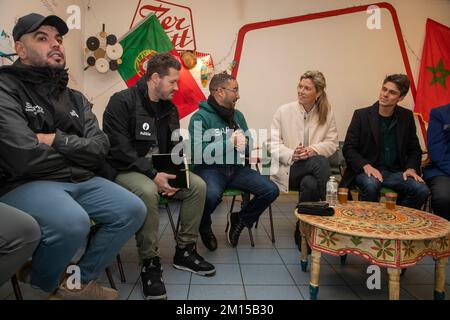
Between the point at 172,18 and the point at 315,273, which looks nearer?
the point at 315,273

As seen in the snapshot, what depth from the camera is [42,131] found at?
5.73 feet

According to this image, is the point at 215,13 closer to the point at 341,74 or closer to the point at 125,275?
the point at 341,74

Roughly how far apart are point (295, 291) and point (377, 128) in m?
1.54

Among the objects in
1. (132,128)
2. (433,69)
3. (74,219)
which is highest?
(433,69)

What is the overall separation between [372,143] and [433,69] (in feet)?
7.19

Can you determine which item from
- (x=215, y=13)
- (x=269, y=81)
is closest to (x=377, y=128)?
(x=269, y=81)

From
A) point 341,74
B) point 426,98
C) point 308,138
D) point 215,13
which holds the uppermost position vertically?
point 215,13

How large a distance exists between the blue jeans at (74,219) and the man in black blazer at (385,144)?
179cm

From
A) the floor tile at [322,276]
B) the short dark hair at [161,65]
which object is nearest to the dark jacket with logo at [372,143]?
the floor tile at [322,276]

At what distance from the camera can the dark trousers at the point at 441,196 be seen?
2510 mm

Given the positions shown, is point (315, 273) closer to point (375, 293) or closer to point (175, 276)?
point (375, 293)

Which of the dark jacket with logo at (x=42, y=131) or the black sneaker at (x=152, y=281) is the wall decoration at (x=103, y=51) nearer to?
the dark jacket with logo at (x=42, y=131)

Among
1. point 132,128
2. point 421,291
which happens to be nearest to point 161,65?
point 132,128

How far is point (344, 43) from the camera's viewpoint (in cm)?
424
